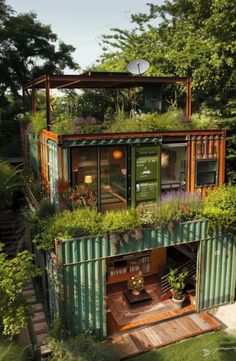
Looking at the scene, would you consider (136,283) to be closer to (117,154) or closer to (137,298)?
(137,298)

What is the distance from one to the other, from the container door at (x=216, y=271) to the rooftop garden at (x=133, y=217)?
0.74m

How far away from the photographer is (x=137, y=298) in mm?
13422

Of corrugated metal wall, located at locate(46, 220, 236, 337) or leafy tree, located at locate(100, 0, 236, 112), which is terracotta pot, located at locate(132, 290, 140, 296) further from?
leafy tree, located at locate(100, 0, 236, 112)

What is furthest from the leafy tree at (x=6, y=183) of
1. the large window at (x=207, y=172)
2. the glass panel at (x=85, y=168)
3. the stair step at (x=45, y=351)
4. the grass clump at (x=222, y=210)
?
the grass clump at (x=222, y=210)

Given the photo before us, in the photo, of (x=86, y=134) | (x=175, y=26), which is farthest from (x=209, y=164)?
(x=175, y=26)

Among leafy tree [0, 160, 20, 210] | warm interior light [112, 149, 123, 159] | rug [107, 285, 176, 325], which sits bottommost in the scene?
rug [107, 285, 176, 325]

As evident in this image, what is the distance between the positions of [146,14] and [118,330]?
22196 mm

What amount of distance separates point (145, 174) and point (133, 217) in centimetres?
238

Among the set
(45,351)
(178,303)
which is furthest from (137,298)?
(45,351)

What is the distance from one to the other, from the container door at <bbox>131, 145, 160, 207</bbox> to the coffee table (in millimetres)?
3838

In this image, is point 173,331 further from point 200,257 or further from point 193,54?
point 193,54

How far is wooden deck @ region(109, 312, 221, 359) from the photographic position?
1127 centimetres

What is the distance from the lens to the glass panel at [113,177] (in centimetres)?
1252

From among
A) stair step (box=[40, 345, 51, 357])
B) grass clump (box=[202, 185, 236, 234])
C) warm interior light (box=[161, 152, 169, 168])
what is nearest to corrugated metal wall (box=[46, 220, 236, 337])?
grass clump (box=[202, 185, 236, 234])
